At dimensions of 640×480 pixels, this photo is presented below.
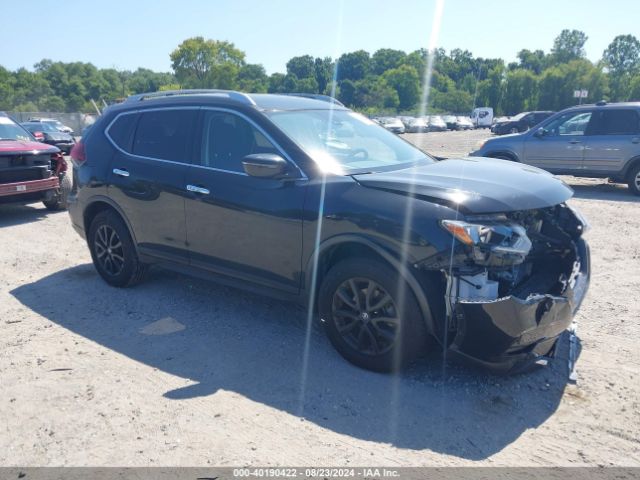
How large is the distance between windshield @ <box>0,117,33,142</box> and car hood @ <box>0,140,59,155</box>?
0.76 ft

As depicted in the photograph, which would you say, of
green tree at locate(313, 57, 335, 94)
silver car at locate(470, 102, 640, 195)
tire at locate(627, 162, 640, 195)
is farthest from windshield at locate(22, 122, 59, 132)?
green tree at locate(313, 57, 335, 94)

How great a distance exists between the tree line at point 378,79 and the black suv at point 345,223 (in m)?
60.0

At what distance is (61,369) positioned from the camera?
3.95m

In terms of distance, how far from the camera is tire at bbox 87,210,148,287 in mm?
5402

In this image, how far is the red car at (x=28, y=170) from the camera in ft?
28.5

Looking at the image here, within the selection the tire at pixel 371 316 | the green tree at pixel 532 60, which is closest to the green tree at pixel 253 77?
the green tree at pixel 532 60

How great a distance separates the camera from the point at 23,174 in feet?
29.2

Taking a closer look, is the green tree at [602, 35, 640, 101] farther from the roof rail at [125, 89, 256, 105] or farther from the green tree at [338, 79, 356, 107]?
the roof rail at [125, 89, 256, 105]

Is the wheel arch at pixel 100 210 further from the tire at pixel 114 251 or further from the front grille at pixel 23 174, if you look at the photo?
the front grille at pixel 23 174

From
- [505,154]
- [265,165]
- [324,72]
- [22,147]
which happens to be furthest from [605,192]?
[324,72]

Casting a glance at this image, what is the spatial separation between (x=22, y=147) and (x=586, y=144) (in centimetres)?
1092

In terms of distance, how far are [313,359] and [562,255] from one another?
2077mm

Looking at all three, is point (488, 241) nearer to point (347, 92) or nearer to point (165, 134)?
point (165, 134)

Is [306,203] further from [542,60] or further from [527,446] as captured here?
[542,60]
